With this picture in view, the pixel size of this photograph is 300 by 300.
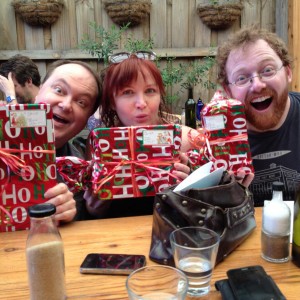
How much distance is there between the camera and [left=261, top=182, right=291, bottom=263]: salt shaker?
2.73 feet

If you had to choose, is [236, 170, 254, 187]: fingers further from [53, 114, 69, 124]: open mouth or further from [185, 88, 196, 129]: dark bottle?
[185, 88, 196, 129]: dark bottle

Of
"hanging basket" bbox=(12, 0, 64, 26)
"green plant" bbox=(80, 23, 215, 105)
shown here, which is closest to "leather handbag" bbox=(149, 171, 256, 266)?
"green plant" bbox=(80, 23, 215, 105)

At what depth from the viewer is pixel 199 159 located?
1218 mm

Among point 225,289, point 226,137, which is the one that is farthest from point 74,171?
point 225,289

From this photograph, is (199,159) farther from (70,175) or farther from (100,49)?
(100,49)

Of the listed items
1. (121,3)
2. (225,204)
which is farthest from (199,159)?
(121,3)

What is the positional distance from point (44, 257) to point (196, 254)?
32 centimetres

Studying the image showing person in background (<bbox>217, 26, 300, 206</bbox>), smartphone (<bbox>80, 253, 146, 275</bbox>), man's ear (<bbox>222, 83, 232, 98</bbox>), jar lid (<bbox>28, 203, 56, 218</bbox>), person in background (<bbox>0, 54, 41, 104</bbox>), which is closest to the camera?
jar lid (<bbox>28, 203, 56, 218</bbox>)

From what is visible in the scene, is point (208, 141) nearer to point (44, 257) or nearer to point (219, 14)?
point (44, 257)

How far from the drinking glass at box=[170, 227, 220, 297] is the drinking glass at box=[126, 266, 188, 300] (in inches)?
2.4

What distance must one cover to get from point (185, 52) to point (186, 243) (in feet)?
8.40

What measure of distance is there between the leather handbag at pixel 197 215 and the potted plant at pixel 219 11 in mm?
2416

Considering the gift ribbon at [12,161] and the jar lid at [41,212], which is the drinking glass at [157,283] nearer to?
the jar lid at [41,212]

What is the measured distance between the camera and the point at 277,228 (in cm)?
84
